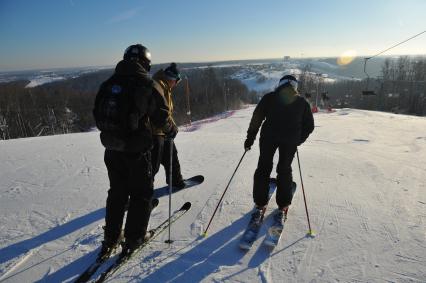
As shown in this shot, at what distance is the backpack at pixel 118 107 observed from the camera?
8.71ft

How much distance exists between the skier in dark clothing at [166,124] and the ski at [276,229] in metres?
1.42

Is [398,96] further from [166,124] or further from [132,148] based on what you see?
[132,148]

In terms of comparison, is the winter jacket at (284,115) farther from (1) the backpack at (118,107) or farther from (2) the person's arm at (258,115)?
(1) the backpack at (118,107)

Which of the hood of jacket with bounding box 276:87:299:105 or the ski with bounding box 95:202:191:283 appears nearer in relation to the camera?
the ski with bounding box 95:202:191:283

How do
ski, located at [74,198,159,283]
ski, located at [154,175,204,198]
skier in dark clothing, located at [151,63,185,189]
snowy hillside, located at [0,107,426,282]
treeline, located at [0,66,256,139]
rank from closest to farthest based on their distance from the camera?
ski, located at [74,198,159,283] → snowy hillside, located at [0,107,426,282] → skier in dark clothing, located at [151,63,185,189] → ski, located at [154,175,204,198] → treeline, located at [0,66,256,139]

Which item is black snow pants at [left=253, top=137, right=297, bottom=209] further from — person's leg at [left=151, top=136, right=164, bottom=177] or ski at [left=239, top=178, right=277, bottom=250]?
person's leg at [left=151, top=136, right=164, bottom=177]

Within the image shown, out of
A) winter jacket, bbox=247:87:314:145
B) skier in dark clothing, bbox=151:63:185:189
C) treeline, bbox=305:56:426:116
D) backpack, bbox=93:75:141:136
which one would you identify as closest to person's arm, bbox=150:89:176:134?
skier in dark clothing, bbox=151:63:185:189

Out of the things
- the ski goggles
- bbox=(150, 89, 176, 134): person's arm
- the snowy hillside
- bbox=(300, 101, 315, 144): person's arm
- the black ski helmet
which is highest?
the black ski helmet

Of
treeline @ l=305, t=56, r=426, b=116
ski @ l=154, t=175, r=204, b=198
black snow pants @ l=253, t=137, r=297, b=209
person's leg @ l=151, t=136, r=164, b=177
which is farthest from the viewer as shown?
treeline @ l=305, t=56, r=426, b=116

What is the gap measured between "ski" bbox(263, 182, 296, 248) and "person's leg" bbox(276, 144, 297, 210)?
10cm

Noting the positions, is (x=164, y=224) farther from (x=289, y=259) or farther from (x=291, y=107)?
(x=291, y=107)

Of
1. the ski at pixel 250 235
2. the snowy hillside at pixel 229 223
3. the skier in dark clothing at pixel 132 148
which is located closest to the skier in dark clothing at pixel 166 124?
the skier in dark clothing at pixel 132 148

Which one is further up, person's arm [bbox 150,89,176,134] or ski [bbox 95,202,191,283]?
person's arm [bbox 150,89,176,134]

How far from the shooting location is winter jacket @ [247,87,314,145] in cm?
360
